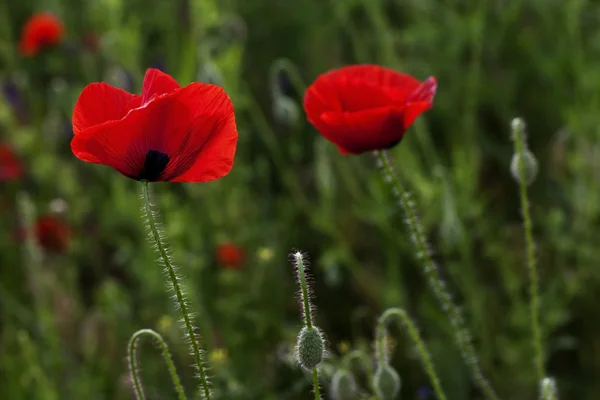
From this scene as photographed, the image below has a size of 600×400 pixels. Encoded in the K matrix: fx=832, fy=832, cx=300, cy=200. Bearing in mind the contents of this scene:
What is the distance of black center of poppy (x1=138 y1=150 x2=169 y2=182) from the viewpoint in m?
1.17

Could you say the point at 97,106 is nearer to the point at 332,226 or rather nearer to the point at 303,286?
the point at 303,286

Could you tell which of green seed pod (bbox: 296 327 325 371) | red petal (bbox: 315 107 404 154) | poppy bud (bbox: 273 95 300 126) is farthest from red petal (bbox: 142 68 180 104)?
poppy bud (bbox: 273 95 300 126)

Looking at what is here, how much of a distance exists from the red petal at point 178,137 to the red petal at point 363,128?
0.27m

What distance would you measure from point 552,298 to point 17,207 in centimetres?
256

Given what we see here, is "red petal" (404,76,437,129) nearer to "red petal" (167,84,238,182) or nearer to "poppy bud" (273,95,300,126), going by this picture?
"red petal" (167,84,238,182)

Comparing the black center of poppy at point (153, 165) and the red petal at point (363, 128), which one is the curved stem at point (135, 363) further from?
the red petal at point (363, 128)

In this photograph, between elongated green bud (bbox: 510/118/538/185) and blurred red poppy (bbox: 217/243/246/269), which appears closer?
elongated green bud (bbox: 510/118/538/185)

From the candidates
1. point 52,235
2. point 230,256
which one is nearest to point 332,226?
point 230,256

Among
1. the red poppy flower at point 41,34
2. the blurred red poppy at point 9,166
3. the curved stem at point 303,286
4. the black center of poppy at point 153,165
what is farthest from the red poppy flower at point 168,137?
the blurred red poppy at point 9,166

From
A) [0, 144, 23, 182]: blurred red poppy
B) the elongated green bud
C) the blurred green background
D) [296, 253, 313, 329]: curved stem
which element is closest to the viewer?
[296, 253, 313, 329]: curved stem

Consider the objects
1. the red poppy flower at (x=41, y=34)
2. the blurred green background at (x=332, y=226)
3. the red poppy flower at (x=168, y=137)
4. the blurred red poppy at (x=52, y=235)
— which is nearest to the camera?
the red poppy flower at (x=168, y=137)

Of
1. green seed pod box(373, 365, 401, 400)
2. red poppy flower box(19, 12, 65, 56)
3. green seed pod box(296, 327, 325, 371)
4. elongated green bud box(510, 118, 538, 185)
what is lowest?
green seed pod box(373, 365, 401, 400)

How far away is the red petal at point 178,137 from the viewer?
Answer: 1127 millimetres

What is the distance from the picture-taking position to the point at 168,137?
3.85ft
